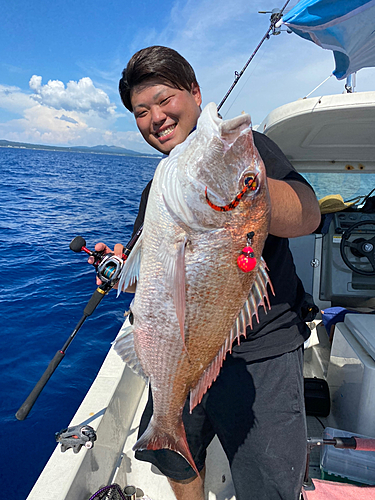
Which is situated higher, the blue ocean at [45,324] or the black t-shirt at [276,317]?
Answer: the black t-shirt at [276,317]

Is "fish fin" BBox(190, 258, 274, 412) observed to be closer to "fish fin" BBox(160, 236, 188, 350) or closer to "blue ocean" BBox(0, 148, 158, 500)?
"fish fin" BBox(160, 236, 188, 350)

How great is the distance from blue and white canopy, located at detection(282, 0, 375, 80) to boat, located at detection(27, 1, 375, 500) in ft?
1.26

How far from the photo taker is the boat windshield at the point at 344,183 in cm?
449

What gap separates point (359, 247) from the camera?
417 centimetres

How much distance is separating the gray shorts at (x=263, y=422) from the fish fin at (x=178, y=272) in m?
0.61

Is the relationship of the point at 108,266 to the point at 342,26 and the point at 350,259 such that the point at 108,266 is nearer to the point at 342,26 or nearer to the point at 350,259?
the point at 342,26

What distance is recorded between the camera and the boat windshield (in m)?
4.49

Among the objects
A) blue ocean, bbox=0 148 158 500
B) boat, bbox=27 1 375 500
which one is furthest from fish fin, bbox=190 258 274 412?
blue ocean, bbox=0 148 158 500

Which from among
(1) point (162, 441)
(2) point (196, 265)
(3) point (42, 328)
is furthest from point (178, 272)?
(3) point (42, 328)

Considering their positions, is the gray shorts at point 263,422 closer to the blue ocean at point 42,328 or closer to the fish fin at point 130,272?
the fish fin at point 130,272

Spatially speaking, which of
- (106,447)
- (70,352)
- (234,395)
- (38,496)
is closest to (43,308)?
(70,352)

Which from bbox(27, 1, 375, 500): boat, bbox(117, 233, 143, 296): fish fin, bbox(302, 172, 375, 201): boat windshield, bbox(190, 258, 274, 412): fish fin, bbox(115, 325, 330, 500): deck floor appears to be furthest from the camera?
bbox(302, 172, 375, 201): boat windshield

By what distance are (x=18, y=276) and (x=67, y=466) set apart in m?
7.60

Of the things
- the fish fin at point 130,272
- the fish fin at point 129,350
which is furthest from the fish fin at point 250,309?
the fish fin at point 130,272
